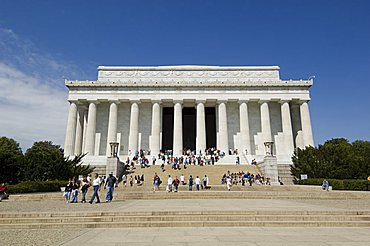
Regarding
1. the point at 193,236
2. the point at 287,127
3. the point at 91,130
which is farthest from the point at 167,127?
the point at 193,236

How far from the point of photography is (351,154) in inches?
1266

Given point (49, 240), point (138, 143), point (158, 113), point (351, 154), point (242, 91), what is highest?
point (242, 91)

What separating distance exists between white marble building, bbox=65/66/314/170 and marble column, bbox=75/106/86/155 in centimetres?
20

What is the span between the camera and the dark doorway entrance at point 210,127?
6081 centimetres

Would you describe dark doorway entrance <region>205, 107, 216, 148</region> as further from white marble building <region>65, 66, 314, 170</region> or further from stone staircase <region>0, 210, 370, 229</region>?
stone staircase <region>0, 210, 370, 229</region>

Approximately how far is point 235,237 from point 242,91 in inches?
1844

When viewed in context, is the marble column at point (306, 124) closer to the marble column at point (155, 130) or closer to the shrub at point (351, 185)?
the shrub at point (351, 185)

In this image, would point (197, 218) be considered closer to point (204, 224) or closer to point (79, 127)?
point (204, 224)

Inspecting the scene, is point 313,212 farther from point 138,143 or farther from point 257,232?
point 138,143

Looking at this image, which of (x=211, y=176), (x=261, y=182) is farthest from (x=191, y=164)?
(x=261, y=182)

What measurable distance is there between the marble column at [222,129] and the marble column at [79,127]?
2744 cm

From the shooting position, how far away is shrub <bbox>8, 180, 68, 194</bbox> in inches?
966

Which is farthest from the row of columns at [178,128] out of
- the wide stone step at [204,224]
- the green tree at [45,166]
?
the wide stone step at [204,224]

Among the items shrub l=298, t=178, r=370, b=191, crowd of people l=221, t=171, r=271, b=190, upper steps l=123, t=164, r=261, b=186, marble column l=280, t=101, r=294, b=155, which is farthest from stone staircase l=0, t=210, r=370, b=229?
marble column l=280, t=101, r=294, b=155
